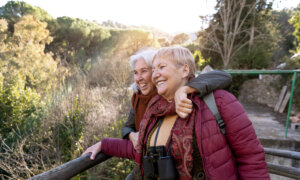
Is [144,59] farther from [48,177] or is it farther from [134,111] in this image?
[48,177]

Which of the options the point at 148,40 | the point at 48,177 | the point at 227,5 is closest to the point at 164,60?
the point at 48,177

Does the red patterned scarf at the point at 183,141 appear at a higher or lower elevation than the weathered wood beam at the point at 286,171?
higher

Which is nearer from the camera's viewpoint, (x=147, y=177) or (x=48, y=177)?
(x=48, y=177)

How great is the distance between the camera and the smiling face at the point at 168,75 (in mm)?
1354

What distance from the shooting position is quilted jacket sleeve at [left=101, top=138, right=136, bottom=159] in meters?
1.60

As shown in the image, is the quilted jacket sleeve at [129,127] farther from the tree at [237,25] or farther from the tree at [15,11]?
the tree at [15,11]

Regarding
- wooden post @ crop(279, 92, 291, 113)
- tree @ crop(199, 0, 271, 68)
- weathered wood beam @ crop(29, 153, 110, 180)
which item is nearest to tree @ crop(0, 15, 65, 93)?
weathered wood beam @ crop(29, 153, 110, 180)

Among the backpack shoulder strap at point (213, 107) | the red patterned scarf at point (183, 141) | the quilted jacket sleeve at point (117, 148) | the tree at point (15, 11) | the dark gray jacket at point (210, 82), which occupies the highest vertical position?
the tree at point (15, 11)

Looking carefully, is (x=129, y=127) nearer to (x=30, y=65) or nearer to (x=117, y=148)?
(x=117, y=148)

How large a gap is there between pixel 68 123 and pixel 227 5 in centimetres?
1146

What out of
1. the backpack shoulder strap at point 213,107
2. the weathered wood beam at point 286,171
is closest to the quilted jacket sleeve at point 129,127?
the backpack shoulder strap at point 213,107

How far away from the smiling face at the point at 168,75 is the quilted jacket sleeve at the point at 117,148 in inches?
22.4

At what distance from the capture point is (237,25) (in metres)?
11.8

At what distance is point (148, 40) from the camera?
21391 millimetres
